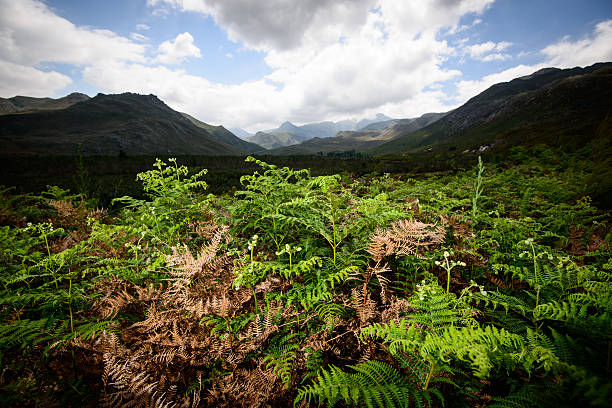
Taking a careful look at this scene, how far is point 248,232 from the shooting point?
3297 millimetres

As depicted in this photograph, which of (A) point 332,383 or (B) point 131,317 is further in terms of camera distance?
(B) point 131,317

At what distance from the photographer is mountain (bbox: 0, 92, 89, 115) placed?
165850 mm

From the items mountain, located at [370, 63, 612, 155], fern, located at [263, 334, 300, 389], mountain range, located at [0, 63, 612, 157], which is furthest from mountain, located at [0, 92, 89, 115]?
fern, located at [263, 334, 300, 389]

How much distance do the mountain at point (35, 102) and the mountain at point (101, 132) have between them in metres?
63.1

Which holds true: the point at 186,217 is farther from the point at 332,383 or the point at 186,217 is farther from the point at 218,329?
the point at 332,383

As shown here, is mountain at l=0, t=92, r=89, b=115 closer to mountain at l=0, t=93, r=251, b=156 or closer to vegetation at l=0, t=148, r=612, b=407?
mountain at l=0, t=93, r=251, b=156

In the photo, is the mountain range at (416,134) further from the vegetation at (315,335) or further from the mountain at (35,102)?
the vegetation at (315,335)

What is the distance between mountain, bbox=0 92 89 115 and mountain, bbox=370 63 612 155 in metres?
245

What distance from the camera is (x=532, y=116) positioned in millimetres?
76500

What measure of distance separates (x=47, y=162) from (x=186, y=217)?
918 inches

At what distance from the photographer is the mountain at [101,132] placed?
244 feet

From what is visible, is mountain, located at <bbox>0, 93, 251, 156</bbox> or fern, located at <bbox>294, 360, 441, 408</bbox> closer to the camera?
fern, located at <bbox>294, 360, 441, 408</bbox>

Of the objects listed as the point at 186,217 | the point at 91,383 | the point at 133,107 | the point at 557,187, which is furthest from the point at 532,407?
the point at 133,107

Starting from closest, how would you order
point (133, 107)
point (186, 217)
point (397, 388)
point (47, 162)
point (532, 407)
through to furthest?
→ point (532, 407) → point (397, 388) → point (186, 217) → point (47, 162) → point (133, 107)
